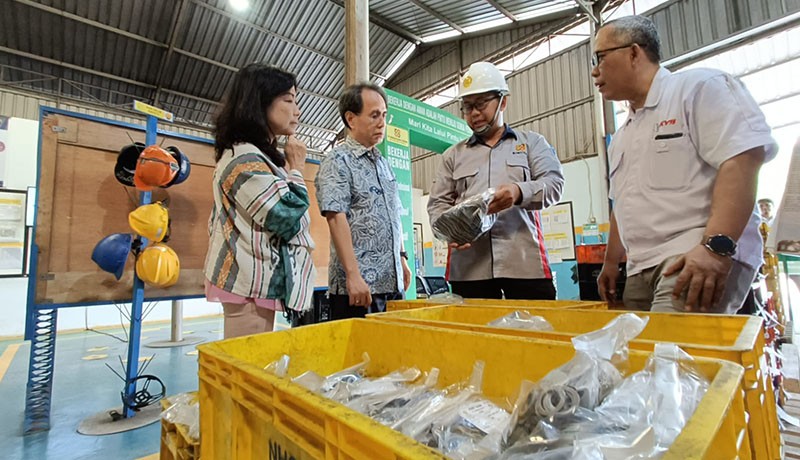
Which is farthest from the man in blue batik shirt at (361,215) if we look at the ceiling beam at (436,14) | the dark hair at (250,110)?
the ceiling beam at (436,14)

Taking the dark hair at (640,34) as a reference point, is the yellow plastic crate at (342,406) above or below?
below

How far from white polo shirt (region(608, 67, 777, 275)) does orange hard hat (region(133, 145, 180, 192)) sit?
210 centimetres

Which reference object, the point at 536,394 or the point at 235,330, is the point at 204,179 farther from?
the point at 536,394

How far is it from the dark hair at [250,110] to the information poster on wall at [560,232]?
6506 millimetres

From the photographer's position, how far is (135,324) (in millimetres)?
2049

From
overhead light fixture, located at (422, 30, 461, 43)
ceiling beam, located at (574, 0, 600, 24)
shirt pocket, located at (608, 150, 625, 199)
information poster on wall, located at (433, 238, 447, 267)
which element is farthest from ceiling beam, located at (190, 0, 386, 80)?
shirt pocket, located at (608, 150, 625, 199)

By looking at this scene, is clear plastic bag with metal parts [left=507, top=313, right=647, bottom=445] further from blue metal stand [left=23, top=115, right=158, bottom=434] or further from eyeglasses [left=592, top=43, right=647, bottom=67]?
blue metal stand [left=23, top=115, right=158, bottom=434]

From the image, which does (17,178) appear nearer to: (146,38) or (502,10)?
(146,38)

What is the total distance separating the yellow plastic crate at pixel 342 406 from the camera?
0.30m

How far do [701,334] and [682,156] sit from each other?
53 centimetres

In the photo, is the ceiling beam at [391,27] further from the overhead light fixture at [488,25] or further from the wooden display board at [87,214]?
the wooden display board at [87,214]

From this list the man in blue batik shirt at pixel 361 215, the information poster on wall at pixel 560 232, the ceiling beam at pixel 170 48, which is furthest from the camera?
the information poster on wall at pixel 560 232

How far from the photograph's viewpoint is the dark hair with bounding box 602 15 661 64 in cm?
112

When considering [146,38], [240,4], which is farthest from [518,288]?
[146,38]
